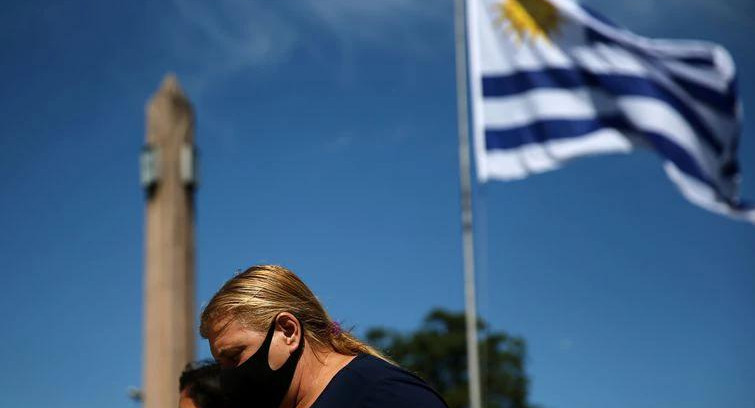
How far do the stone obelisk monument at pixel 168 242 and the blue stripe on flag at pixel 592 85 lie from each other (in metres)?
2.59

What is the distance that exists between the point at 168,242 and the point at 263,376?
17.6ft

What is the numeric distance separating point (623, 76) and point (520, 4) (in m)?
1.14

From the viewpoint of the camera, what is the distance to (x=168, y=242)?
7625mm

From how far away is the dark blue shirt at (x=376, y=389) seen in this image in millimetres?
2215

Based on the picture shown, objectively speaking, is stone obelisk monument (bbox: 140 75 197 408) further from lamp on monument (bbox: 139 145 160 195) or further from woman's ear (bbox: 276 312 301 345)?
woman's ear (bbox: 276 312 301 345)

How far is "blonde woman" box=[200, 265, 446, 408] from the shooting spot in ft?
7.70

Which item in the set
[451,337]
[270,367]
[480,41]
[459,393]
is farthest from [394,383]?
[451,337]

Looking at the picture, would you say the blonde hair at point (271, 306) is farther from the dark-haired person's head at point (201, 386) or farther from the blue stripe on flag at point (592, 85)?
the blue stripe on flag at point (592, 85)

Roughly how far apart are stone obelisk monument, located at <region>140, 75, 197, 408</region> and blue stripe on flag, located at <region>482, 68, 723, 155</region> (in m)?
2.59

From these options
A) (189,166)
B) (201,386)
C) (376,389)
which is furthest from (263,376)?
(189,166)

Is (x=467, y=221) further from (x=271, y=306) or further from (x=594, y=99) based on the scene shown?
(x=271, y=306)

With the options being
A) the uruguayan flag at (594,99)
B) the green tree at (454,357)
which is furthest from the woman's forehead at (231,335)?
the green tree at (454,357)

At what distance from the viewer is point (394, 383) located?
7.35ft

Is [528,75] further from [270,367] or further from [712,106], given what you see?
[270,367]
